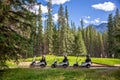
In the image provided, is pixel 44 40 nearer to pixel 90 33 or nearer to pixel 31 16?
pixel 90 33

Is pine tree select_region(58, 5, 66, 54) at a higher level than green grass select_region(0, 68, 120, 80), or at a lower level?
higher

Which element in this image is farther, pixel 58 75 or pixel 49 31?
pixel 49 31

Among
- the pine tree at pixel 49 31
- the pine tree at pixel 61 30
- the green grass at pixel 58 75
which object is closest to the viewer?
the green grass at pixel 58 75

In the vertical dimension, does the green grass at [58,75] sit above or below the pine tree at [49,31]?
below

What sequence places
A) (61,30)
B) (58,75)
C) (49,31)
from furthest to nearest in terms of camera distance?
(61,30), (49,31), (58,75)

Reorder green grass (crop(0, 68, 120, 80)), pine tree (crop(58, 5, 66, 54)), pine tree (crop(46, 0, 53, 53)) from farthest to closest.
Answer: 1. pine tree (crop(58, 5, 66, 54))
2. pine tree (crop(46, 0, 53, 53))
3. green grass (crop(0, 68, 120, 80))

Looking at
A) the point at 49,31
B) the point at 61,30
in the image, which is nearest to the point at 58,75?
the point at 49,31

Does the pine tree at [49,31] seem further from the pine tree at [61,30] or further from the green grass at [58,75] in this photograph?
the green grass at [58,75]

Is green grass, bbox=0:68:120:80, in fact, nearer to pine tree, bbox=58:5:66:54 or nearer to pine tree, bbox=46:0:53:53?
pine tree, bbox=46:0:53:53

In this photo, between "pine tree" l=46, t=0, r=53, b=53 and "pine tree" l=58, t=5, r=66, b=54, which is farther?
"pine tree" l=58, t=5, r=66, b=54

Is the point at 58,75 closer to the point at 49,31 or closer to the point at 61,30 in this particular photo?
the point at 49,31

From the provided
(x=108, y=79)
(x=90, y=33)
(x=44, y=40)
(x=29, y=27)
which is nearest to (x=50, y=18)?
(x=44, y=40)

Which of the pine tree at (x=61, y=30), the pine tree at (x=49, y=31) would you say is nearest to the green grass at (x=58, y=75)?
the pine tree at (x=49, y=31)

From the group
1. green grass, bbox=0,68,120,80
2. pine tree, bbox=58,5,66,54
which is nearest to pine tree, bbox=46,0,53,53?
pine tree, bbox=58,5,66,54
